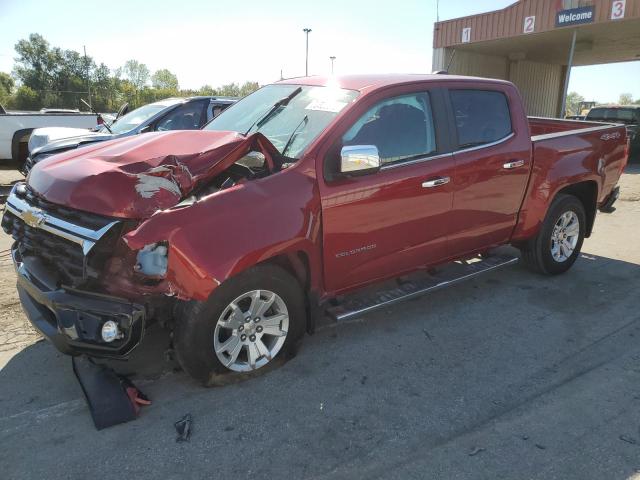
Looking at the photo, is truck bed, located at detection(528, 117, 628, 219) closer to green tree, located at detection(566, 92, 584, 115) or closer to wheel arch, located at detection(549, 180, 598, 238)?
wheel arch, located at detection(549, 180, 598, 238)

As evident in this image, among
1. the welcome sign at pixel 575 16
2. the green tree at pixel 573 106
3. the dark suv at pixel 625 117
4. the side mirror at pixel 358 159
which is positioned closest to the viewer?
the side mirror at pixel 358 159

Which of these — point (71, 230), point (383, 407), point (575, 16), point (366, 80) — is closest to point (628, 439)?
point (383, 407)

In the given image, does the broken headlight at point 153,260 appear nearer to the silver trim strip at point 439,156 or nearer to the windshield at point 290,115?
the windshield at point 290,115

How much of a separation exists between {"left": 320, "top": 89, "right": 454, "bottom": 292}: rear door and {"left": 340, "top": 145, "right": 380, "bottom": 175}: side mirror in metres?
0.10

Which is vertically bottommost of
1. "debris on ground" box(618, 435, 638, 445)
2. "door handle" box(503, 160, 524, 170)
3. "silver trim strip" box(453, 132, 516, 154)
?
"debris on ground" box(618, 435, 638, 445)

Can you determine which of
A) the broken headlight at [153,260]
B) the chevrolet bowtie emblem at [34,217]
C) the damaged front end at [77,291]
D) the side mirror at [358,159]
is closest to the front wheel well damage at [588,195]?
the side mirror at [358,159]

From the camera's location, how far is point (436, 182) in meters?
3.91

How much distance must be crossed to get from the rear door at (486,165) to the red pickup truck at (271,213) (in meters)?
0.02

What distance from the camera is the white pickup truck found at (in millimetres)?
9742

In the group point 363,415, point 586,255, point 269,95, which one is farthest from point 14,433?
point 586,255

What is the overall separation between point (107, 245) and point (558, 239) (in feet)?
14.7

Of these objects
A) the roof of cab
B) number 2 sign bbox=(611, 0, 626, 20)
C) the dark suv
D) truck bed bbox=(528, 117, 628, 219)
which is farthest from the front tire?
number 2 sign bbox=(611, 0, 626, 20)

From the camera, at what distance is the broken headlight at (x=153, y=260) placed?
2803 mm

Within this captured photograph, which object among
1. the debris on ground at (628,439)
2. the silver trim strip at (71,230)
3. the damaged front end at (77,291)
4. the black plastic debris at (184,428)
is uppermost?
the silver trim strip at (71,230)
